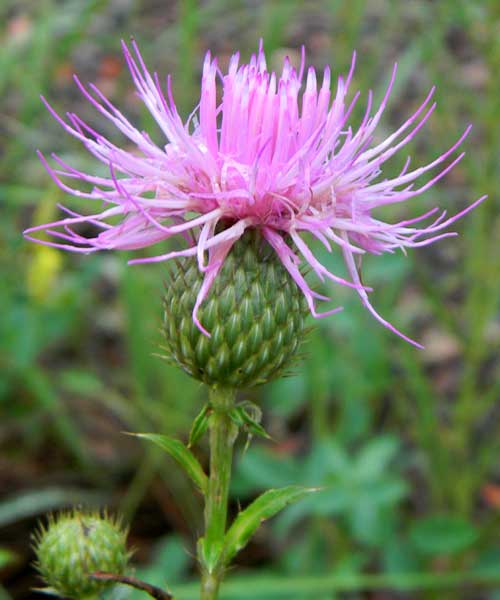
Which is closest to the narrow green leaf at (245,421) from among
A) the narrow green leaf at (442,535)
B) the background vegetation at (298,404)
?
the background vegetation at (298,404)

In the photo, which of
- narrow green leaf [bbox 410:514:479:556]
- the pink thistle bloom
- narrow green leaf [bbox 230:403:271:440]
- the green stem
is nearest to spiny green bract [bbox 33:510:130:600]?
the green stem

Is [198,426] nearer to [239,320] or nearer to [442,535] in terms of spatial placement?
[239,320]

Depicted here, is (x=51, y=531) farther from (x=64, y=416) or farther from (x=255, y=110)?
(x=64, y=416)

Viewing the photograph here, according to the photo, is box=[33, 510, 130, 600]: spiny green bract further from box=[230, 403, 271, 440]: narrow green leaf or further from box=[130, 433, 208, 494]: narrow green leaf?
box=[230, 403, 271, 440]: narrow green leaf

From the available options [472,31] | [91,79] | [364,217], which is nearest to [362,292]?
[364,217]

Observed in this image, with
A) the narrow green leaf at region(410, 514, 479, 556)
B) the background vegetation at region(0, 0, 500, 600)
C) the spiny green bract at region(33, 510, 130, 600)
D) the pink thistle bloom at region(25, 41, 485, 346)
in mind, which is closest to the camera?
the pink thistle bloom at region(25, 41, 485, 346)

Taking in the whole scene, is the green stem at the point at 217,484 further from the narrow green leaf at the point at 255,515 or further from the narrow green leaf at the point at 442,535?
the narrow green leaf at the point at 442,535

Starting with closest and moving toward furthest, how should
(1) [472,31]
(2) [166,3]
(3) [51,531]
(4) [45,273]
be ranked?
(3) [51,531] → (1) [472,31] → (4) [45,273] → (2) [166,3]
